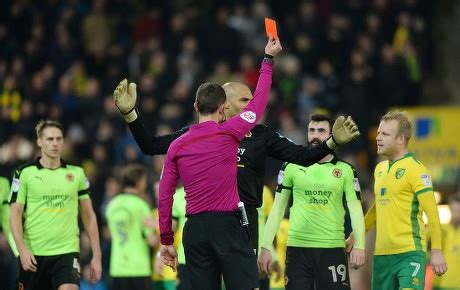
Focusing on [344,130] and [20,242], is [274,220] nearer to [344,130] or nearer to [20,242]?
[344,130]

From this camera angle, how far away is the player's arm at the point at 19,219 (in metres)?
12.2

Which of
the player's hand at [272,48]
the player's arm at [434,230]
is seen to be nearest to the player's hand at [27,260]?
the player's hand at [272,48]

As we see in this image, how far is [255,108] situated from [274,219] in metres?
1.89

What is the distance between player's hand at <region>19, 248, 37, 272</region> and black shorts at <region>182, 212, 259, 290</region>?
2.78 metres

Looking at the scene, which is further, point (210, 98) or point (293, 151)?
point (293, 151)

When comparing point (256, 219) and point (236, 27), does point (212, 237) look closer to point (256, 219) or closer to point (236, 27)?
point (256, 219)

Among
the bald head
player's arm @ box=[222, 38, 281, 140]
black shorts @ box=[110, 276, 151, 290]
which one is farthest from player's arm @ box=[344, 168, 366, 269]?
black shorts @ box=[110, 276, 151, 290]

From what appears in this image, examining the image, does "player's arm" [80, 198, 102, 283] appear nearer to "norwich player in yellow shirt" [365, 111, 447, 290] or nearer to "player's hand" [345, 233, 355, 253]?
"player's hand" [345, 233, 355, 253]

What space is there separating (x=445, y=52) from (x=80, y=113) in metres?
6.70

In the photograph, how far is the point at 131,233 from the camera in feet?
49.4

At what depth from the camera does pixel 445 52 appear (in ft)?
74.1

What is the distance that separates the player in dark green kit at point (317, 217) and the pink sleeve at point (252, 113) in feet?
5.68

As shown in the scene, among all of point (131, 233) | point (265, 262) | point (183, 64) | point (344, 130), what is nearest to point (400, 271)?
point (265, 262)

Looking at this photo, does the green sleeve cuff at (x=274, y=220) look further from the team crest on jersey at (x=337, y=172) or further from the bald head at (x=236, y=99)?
the bald head at (x=236, y=99)
